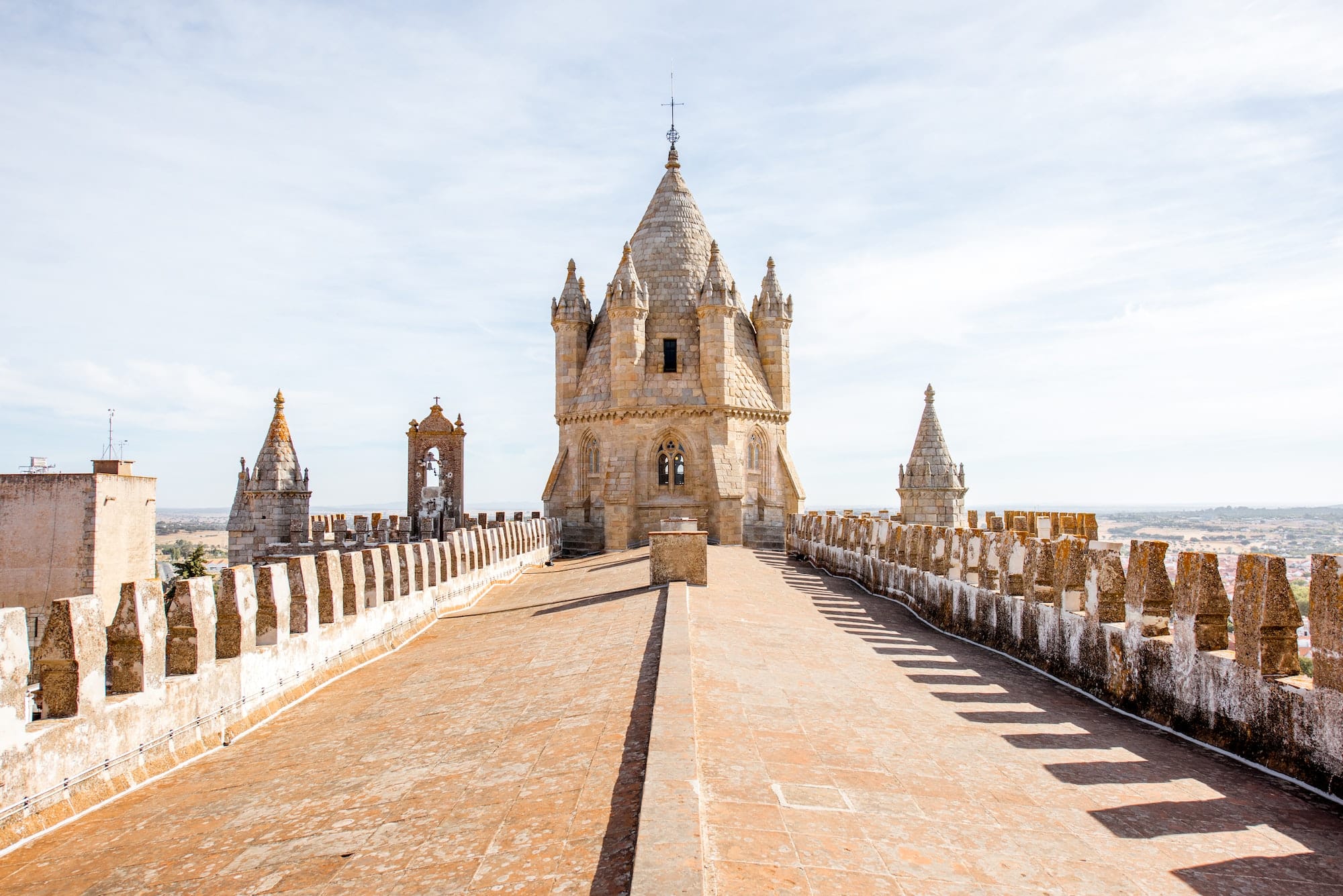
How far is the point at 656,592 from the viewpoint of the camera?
13.2 meters

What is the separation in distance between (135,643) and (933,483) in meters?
26.9

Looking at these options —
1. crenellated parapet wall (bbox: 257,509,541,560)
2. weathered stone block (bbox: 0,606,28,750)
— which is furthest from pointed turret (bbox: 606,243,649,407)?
weathered stone block (bbox: 0,606,28,750)

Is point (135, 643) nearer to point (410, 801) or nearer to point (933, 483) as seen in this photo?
point (410, 801)

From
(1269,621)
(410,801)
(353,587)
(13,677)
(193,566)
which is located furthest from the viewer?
(193,566)

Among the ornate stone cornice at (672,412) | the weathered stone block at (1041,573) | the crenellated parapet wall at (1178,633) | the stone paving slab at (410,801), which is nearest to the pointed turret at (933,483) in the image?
the ornate stone cornice at (672,412)

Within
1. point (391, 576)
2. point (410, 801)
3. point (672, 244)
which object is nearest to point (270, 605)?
point (391, 576)

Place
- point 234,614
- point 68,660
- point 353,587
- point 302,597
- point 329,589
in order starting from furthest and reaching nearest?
point 353,587
point 329,589
point 302,597
point 234,614
point 68,660

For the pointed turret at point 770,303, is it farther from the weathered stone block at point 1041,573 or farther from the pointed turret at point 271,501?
the weathered stone block at point 1041,573

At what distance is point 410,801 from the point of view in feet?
18.3

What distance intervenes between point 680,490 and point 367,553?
18600 mm

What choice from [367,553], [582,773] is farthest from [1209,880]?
[367,553]

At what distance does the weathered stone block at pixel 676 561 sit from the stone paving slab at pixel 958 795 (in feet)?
12.7

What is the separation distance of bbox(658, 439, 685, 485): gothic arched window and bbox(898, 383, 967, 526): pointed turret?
7.54 m

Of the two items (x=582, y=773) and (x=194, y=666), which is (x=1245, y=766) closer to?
(x=582, y=773)
